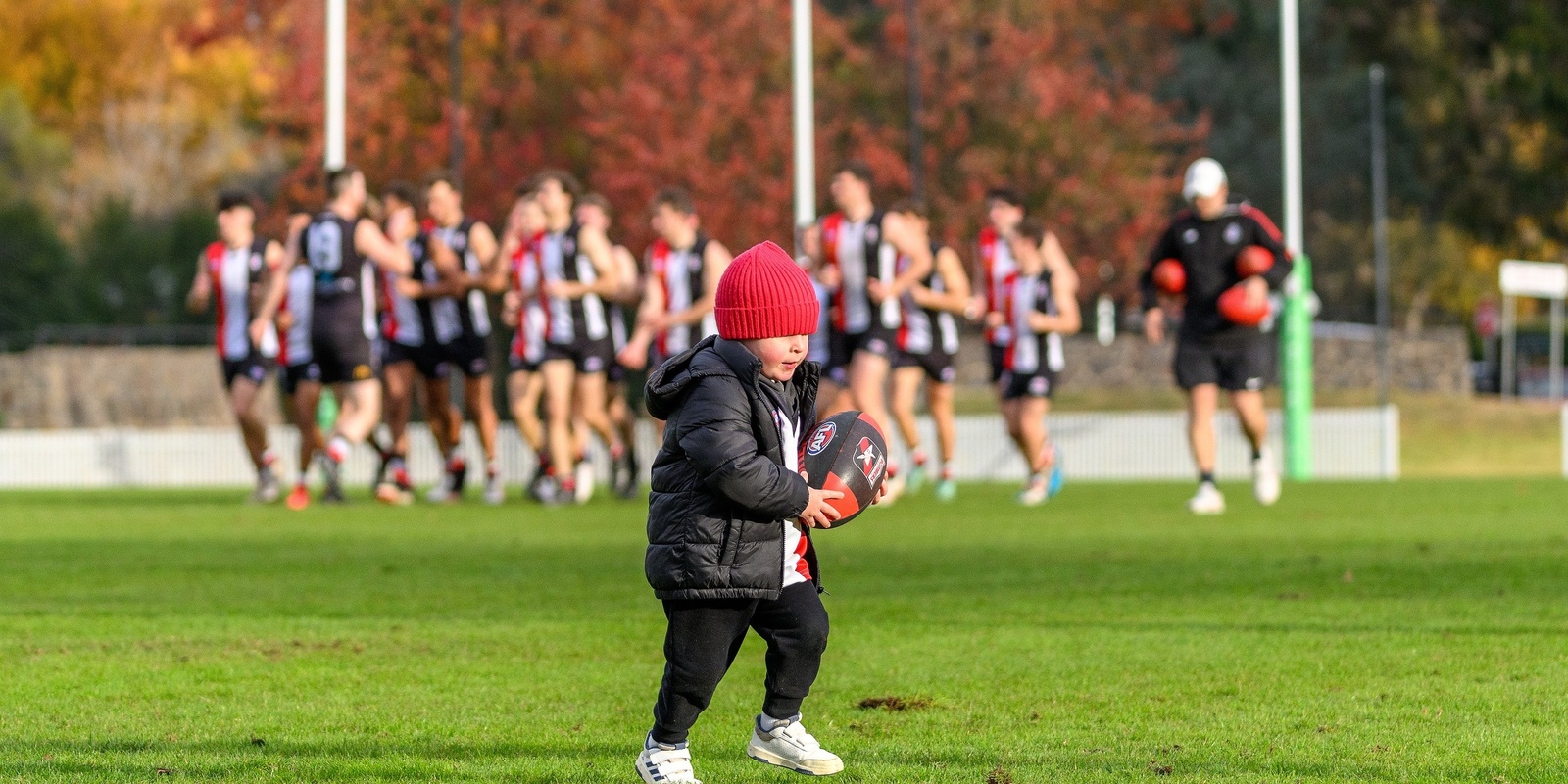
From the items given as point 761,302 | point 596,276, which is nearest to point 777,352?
point 761,302

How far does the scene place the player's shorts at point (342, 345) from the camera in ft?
48.4

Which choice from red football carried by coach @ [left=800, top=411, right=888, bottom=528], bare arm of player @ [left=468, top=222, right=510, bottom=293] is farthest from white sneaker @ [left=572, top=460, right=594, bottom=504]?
red football carried by coach @ [left=800, top=411, right=888, bottom=528]

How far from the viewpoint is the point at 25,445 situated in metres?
22.5

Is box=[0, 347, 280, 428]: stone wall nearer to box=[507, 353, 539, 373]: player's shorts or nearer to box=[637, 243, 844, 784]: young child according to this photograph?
box=[507, 353, 539, 373]: player's shorts

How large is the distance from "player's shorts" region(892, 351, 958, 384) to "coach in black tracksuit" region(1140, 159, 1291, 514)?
2078mm

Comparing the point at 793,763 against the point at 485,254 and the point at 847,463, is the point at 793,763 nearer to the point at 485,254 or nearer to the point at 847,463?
the point at 847,463

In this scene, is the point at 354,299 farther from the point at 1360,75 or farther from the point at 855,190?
the point at 1360,75

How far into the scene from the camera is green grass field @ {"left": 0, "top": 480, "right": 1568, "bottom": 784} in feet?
16.8

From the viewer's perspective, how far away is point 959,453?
862 inches

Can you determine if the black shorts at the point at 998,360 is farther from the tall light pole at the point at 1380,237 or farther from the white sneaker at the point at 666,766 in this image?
the tall light pole at the point at 1380,237

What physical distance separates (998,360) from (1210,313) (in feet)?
8.94

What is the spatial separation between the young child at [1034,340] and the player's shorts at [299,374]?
199 inches

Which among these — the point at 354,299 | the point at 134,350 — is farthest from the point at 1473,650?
the point at 134,350

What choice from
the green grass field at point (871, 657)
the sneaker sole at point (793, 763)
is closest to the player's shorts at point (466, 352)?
the green grass field at point (871, 657)
